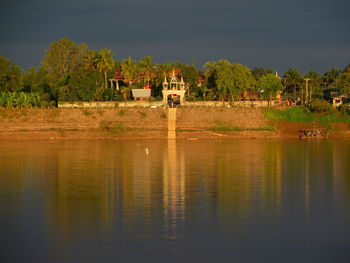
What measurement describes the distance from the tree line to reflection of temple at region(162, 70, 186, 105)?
4.12 m

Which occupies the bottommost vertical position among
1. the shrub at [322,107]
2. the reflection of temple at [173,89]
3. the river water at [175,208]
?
the river water at [175,208]

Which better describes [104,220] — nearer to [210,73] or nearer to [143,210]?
[143,210]

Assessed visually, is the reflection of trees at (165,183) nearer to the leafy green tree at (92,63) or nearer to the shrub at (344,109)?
the shrub at (344,109)

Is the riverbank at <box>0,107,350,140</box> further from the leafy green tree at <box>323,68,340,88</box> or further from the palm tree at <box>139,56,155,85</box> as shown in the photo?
the leafy green tree at <box>323,68,340,88</box>

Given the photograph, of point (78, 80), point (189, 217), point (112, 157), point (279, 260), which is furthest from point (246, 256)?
point (78, 80)

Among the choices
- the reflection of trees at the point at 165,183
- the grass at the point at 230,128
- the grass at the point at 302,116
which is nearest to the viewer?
the reflection of trees at the point at 165,183

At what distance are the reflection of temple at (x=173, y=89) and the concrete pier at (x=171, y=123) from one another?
10.3 meters

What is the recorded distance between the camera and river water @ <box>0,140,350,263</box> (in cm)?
2580

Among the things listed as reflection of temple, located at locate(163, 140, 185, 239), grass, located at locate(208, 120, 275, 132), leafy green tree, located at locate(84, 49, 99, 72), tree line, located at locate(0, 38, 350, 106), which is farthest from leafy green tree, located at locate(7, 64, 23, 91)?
reflection of temple, located at locate(163, 140, 185, 239)

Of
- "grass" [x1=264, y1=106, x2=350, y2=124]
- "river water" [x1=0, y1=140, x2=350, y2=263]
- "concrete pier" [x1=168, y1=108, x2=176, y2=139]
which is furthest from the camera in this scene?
"grass" [x1=264, y1=106, x2=350, y2=124]

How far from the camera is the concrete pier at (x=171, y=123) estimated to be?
89.6 m

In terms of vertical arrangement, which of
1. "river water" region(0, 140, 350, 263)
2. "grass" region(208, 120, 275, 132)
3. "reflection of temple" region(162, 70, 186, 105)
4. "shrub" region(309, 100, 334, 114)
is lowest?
"river water" region(0, 140, 350, 263)

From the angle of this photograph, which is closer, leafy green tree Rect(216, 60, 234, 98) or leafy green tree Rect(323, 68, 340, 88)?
leafy green tree Rect(216, 60, 234, 98)

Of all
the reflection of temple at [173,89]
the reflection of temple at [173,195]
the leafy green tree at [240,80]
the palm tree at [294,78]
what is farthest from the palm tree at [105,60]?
the reflection of temple at [173,195]
